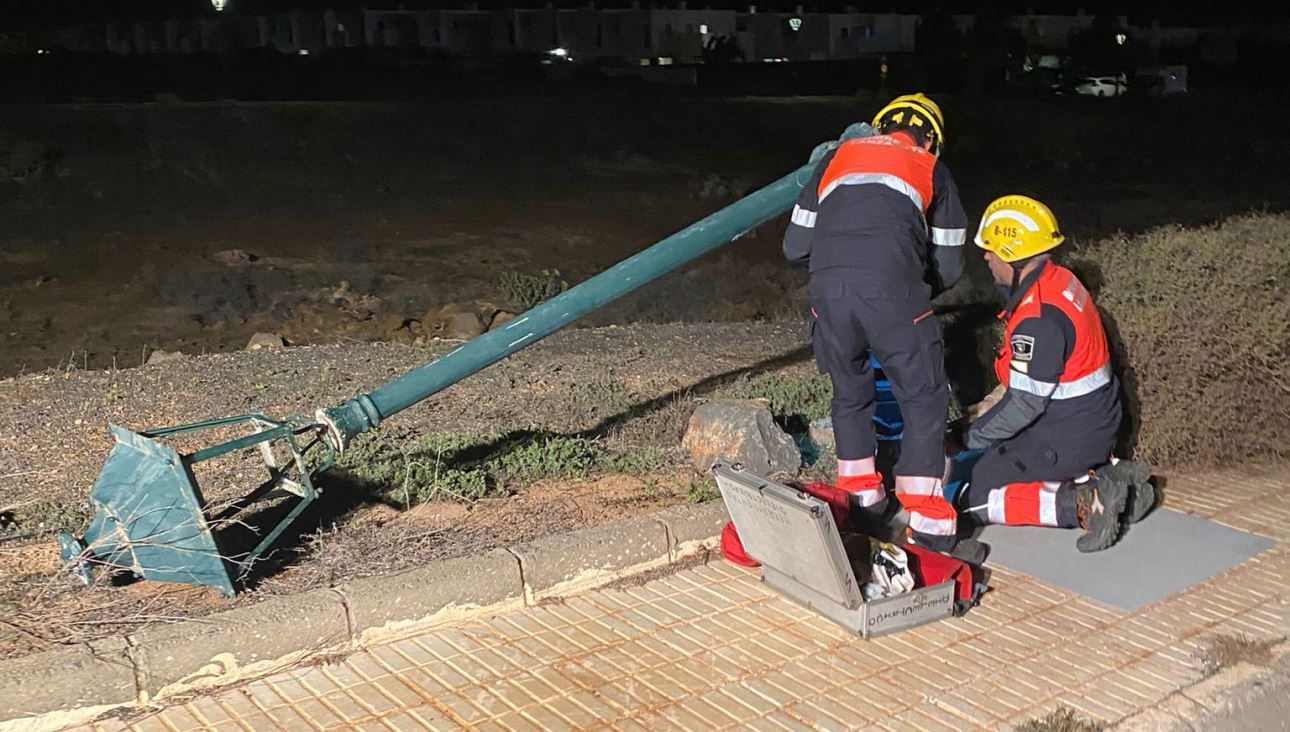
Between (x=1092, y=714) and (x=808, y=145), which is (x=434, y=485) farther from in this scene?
(x=808, y=145)

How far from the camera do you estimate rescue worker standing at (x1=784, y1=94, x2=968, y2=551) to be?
183 inches

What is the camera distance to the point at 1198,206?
66.2ft

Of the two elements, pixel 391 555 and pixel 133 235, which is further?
pixel 133 235

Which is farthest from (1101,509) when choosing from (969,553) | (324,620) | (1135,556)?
(324,620)

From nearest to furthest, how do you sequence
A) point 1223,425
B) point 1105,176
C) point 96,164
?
point 1223,425, point 96,164, point 1105,176

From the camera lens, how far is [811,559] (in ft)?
13.9

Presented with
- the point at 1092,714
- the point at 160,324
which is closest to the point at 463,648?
the point at 1092,714

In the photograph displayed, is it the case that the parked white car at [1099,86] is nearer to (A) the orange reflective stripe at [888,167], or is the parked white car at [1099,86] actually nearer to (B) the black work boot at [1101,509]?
(B) the black work boot at [1101,509]

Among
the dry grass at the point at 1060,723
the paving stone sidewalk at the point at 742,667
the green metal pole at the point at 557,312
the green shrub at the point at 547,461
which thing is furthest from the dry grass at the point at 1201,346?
the green shrub at the point at 547,461

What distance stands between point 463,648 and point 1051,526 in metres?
2.78

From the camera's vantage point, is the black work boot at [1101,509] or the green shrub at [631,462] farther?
the green shrub at [631,462]

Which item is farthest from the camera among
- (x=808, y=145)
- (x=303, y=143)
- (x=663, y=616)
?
(x=808, y=145)

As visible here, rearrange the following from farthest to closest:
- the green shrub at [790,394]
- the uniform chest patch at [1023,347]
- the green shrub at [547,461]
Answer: the green shrub at [790,394] < the green shrub at [547,461] < the uniform chest patch at [1023,347]

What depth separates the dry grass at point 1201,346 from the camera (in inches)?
230
